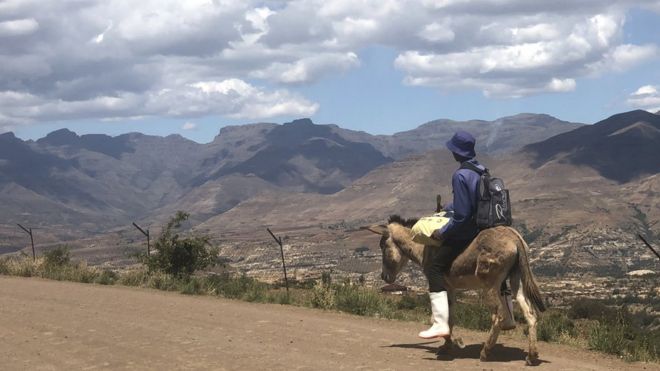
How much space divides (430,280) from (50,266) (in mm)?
17098

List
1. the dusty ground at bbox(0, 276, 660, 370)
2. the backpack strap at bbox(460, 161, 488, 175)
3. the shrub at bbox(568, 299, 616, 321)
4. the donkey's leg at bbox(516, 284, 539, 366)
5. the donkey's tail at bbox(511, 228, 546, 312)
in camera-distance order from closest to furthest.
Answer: the donkey's leg at bbox(516, 284, 539, 366)
the donkey's tail at bbox(511, 228, 546, 312)
the backpack strap at bbox(460, 161, 488, 175)
the dusty ground at bbox(0, 276, 660, 370)
the shrub at bbox(568, 299, 616, 321)

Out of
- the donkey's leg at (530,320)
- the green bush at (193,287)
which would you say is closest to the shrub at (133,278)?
the green bush at (193,287)

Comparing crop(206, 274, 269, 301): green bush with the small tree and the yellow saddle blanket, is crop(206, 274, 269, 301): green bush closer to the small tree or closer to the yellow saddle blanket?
the small tree

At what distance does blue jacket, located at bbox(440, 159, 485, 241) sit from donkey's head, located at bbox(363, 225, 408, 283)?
1190 mm

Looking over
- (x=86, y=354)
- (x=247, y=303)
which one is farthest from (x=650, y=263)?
(x=86, y=354)

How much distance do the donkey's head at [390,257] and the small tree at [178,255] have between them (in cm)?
1438

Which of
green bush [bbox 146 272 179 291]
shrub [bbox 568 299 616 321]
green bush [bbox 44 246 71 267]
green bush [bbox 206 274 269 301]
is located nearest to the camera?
Result: green bush [bbox 206 274 269 301]

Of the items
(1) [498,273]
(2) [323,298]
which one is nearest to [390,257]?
(1) [498,273]

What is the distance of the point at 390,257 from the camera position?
11.5m

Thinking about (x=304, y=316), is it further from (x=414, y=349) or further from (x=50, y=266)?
(x=50, y=266)

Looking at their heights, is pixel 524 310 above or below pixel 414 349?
above

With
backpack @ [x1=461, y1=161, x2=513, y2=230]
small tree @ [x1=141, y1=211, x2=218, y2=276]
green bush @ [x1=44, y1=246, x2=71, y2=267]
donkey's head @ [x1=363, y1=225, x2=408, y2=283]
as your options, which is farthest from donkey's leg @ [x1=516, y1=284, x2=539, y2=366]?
green bush @ [x1=44, y1=246, x2=71, y2=267]

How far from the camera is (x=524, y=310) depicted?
10.0m

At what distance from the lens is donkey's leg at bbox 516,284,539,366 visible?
9.85 m
